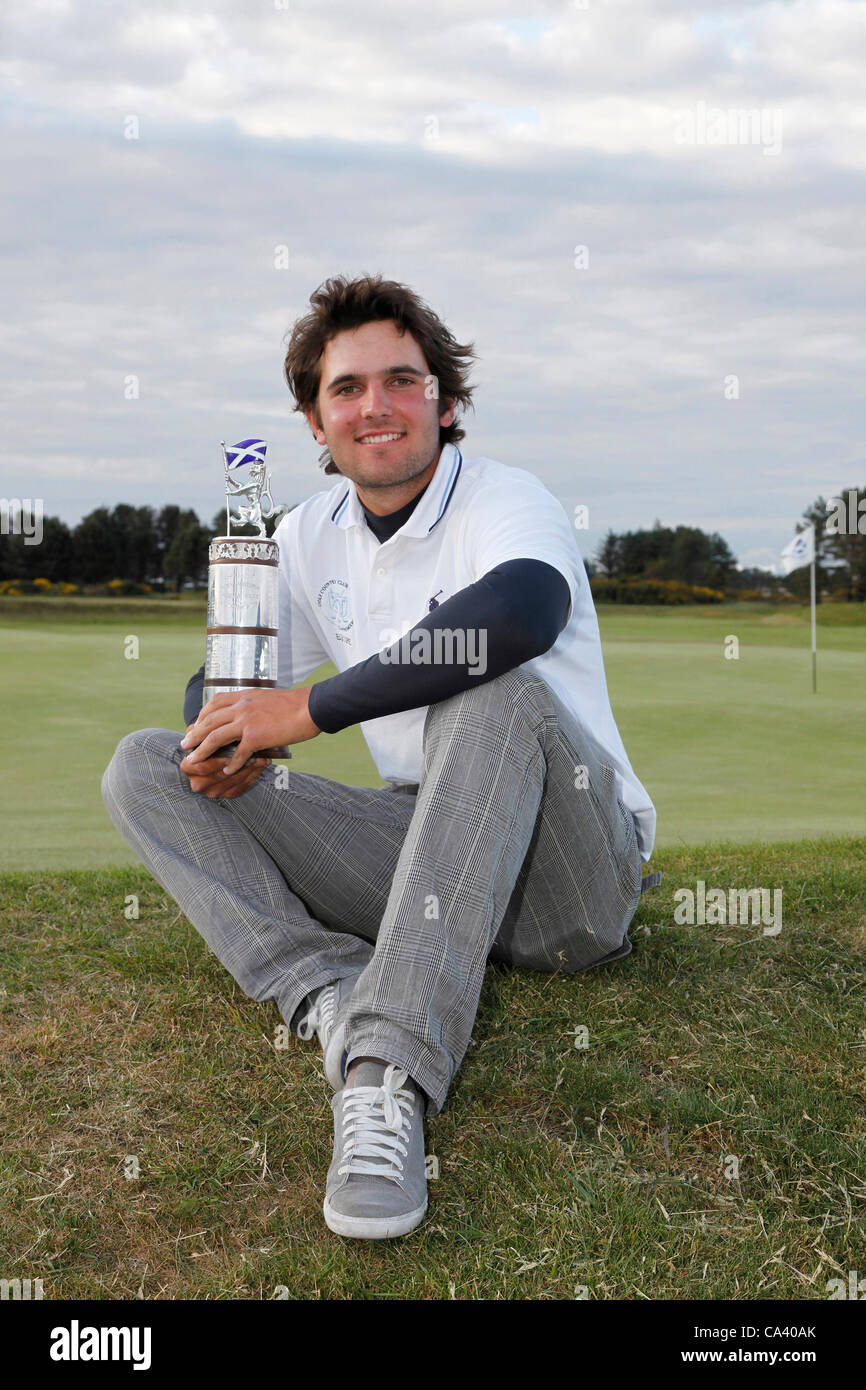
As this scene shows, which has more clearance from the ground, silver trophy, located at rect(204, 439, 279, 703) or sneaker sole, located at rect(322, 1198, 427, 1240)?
silver trophy, located at rect(204, 439, 279, 703)

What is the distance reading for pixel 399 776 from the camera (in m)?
2.90

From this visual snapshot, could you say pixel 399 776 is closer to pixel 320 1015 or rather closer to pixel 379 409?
pixel 320 1015

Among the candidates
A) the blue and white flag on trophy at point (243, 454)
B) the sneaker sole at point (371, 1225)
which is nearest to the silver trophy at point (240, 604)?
the blue and white flag on trophy at point (243, 454)

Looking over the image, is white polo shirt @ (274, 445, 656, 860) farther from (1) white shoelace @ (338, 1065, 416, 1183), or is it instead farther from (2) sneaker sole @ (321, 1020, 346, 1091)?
(1) white shoelace @ (338, 1065, 416, 1183)

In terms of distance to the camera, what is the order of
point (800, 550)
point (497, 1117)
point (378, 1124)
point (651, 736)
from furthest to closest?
point (800, 550) < point (651, 736) < point (497, 1117) < point (378, 1124)

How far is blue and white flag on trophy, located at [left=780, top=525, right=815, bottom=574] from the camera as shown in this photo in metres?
13.3

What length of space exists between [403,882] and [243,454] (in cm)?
110

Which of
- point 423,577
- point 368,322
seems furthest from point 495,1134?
point 368,322

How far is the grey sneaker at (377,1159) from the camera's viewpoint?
1.86m

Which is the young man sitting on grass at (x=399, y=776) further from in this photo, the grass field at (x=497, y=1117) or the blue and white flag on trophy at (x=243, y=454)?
the blue and white flag on trophy at (x=243, y=454)

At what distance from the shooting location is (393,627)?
9.41 ft

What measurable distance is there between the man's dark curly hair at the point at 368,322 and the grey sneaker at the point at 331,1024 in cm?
154

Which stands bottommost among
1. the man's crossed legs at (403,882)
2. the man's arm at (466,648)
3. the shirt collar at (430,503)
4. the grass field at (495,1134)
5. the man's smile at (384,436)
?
the grass field at (495,1134)

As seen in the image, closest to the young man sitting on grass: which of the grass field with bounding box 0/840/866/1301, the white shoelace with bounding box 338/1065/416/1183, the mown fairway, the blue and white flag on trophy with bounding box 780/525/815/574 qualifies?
the white shoelace with bounding box 338/1065/416/1183
